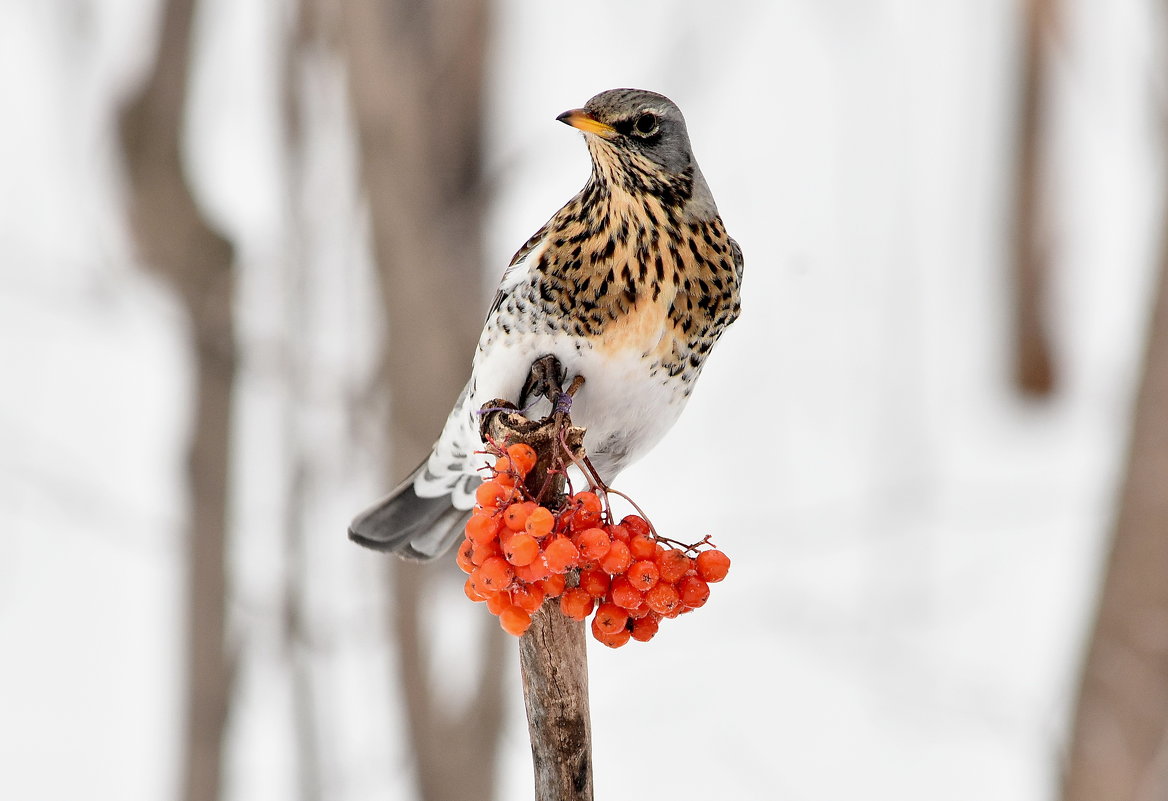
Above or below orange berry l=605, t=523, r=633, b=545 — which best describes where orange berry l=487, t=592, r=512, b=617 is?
below

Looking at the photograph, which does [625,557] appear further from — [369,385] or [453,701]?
[453,701]

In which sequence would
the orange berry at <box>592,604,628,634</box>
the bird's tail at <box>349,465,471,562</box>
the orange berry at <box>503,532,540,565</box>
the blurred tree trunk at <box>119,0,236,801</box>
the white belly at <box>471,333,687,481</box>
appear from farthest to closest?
the blurred tree trunk at <box>119,0,236,801</box> → the bird's tail at <box>349,465,471,562</box> → the white belly at <box>471,333,687,481</box> → the orange berry at <box>592,604,628,634</box> → the orange berry at <box>503,532,540,565</box>

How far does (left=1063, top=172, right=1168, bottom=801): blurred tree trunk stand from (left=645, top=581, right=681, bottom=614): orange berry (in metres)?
2.89

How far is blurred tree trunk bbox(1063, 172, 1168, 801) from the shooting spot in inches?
159

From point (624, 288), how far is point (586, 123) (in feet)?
1.14

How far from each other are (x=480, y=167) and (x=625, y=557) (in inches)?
136

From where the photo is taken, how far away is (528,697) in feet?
6.02

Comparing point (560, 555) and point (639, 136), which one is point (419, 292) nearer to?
point (639, 136)

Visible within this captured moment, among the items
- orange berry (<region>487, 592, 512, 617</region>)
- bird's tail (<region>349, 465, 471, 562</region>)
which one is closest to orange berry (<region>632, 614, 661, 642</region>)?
orange berry (<region>487, 592, 512, 617</region>)

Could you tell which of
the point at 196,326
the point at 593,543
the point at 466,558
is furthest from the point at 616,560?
the point at 196,326

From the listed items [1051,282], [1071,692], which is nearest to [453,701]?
[1071,692]

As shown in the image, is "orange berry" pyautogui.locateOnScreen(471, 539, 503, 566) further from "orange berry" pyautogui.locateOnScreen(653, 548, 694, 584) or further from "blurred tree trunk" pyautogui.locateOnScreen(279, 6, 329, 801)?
"blurred tree trunk" pyautogui.locateOnScreen(279, 6, 329, 801)

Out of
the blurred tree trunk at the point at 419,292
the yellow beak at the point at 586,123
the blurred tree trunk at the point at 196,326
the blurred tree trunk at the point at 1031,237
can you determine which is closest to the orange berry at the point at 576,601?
the yellow beak at the point at 586,123

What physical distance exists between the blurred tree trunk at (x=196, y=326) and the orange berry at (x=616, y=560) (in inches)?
105
